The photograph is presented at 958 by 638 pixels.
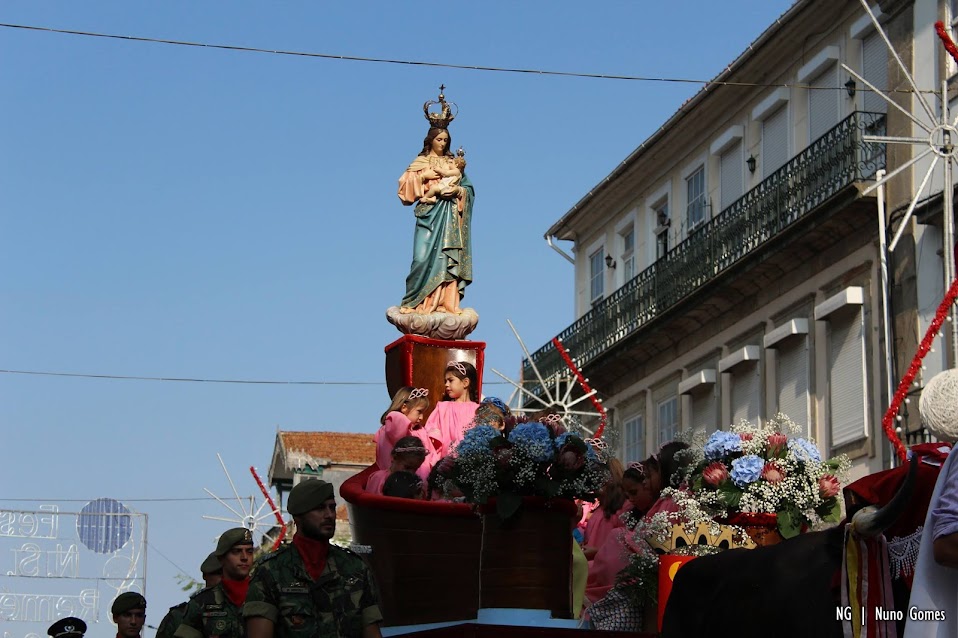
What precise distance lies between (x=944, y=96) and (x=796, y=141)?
6.00 meters

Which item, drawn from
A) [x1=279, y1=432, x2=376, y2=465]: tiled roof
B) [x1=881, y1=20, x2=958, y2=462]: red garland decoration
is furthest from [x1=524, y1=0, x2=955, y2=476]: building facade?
[x1=279, y1=432, x2=376, y2=465]: tiled roof

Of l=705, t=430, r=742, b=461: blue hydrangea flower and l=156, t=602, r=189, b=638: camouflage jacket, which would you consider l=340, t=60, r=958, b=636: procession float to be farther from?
l=156, t=602, r=189, b=638: camouflage jacket

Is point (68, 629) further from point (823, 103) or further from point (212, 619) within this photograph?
point (823, 103)

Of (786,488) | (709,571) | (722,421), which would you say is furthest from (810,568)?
(722,421)

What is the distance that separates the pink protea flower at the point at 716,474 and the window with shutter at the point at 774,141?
19806 millimetres

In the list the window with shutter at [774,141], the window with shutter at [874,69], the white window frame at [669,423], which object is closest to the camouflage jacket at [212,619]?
the window with shutter at [874,69]

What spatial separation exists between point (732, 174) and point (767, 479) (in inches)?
884

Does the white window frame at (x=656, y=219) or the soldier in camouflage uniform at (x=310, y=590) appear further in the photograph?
the white window frame at (x=656, y=219)

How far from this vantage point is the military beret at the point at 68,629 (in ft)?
33.5

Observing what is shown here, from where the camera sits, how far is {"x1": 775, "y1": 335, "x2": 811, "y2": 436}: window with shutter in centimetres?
2667

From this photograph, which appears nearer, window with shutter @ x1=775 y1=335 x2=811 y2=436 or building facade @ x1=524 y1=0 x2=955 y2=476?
building facade @ x1=524 y1=0 x2=955 y2=476

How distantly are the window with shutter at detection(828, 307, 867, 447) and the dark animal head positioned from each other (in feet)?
64.7

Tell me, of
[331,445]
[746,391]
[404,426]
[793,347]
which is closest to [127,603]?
[404,426]

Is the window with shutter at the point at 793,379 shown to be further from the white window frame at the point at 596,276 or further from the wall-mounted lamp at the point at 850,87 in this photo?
the white window frame at the point at 596,276
